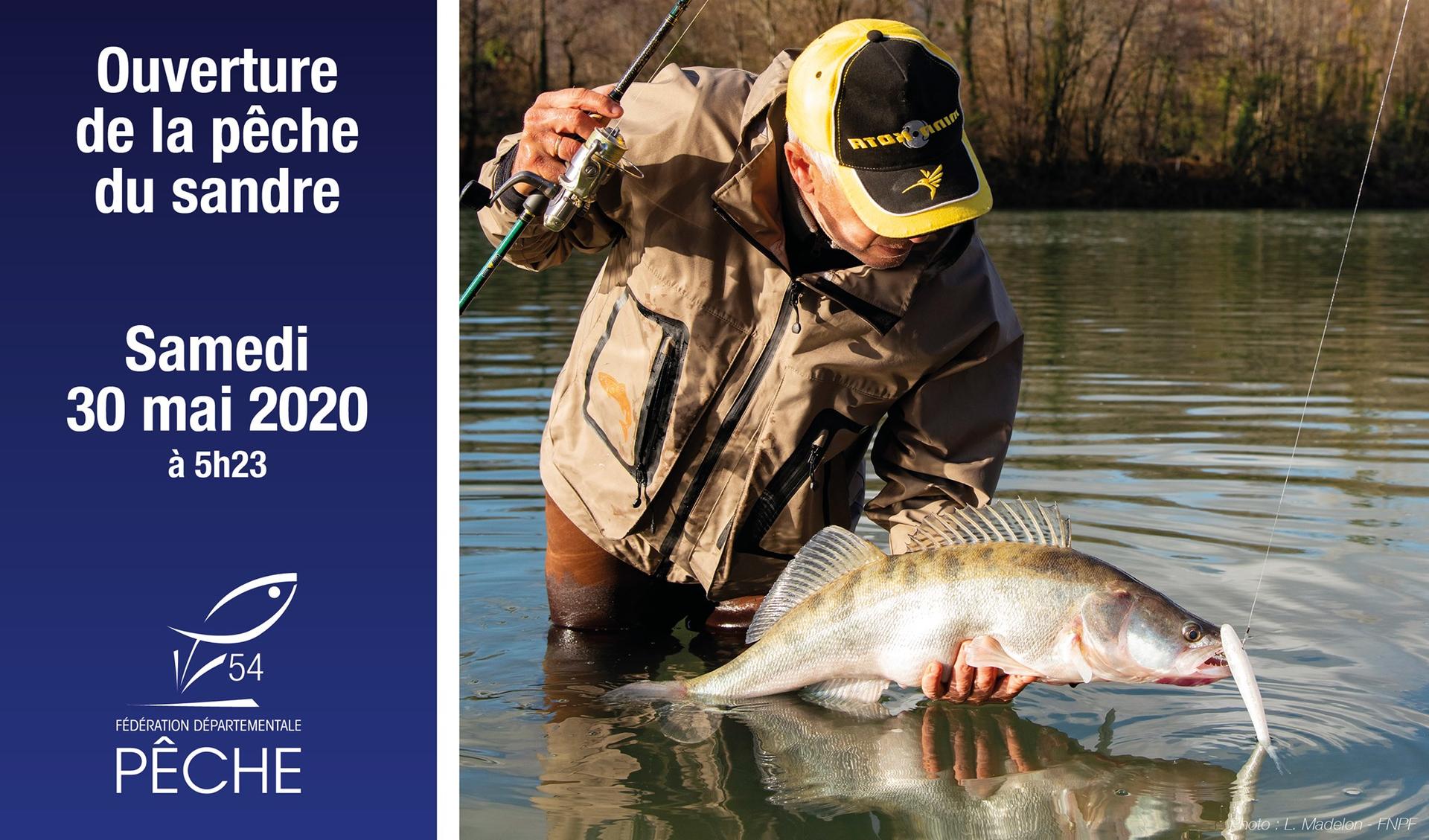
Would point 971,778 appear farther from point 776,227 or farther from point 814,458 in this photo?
point 776,227

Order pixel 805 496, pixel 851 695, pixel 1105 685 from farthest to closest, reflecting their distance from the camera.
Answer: pixel 1105 685 < pixel 805 496 < pixel 851 695

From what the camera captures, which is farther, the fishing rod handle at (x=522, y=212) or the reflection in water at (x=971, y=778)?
the fishing rod handle at (x=522, y=212)

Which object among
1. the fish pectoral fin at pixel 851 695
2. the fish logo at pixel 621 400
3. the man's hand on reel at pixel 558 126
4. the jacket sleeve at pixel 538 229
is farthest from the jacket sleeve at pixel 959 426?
the man's hand on reel at pixel 558 126

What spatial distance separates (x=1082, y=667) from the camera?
369cm

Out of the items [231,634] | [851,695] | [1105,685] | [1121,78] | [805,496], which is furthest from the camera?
[1121,78]

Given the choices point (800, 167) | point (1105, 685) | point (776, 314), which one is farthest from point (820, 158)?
point (1105, 685)

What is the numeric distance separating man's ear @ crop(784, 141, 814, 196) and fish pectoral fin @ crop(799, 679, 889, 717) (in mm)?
1287

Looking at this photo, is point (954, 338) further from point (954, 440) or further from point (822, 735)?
point (822, 735)

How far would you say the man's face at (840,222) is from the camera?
380cm

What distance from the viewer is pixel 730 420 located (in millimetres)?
4301

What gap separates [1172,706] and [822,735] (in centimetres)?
101

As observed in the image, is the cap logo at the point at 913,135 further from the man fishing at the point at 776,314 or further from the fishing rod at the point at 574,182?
the fishing rod at the point at 574,182

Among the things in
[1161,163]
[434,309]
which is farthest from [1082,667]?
[1161,163]

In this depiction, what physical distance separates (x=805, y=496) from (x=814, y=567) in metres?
0.35
